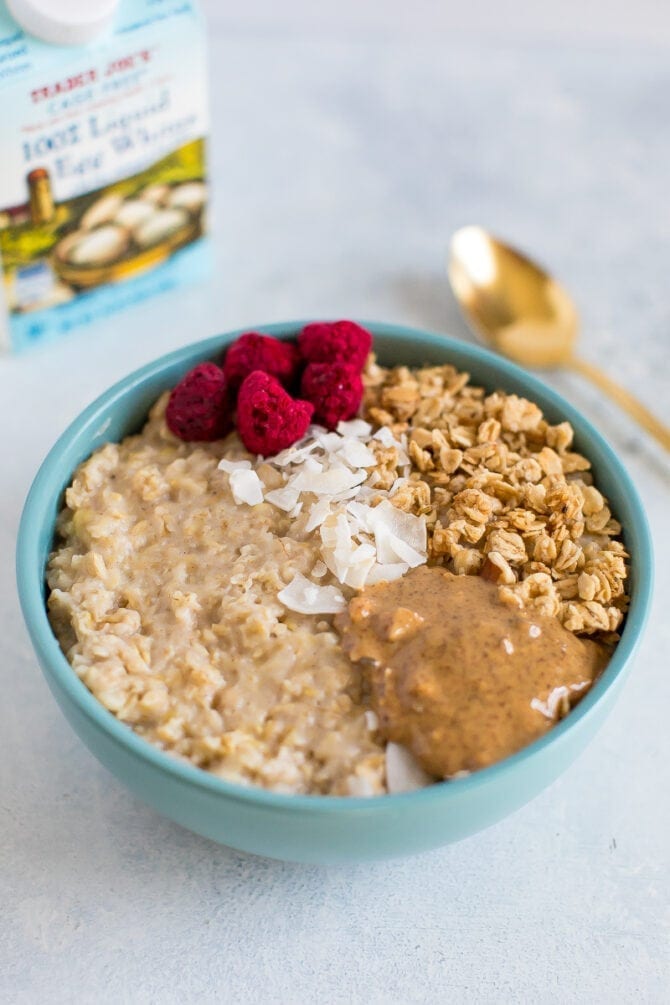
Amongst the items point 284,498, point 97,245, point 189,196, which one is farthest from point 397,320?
point 284,498

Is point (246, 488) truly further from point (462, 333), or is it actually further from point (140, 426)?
point (462, 333)

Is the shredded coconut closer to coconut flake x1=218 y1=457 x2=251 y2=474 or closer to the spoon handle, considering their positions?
coconut flake x1=218 y1=457 x2=251 y2=474

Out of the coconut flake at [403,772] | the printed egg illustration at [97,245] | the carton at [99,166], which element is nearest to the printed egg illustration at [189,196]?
the carton at [99,166]

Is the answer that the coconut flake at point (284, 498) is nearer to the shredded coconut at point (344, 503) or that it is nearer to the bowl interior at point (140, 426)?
the shredded coconut at point (344, 503)

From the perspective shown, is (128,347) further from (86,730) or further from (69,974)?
(69,974)

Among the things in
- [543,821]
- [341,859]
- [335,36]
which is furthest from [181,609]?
[335,36]

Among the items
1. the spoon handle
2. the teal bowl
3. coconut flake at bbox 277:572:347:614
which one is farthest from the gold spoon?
coconut flake at bbox 277:572:347:614
